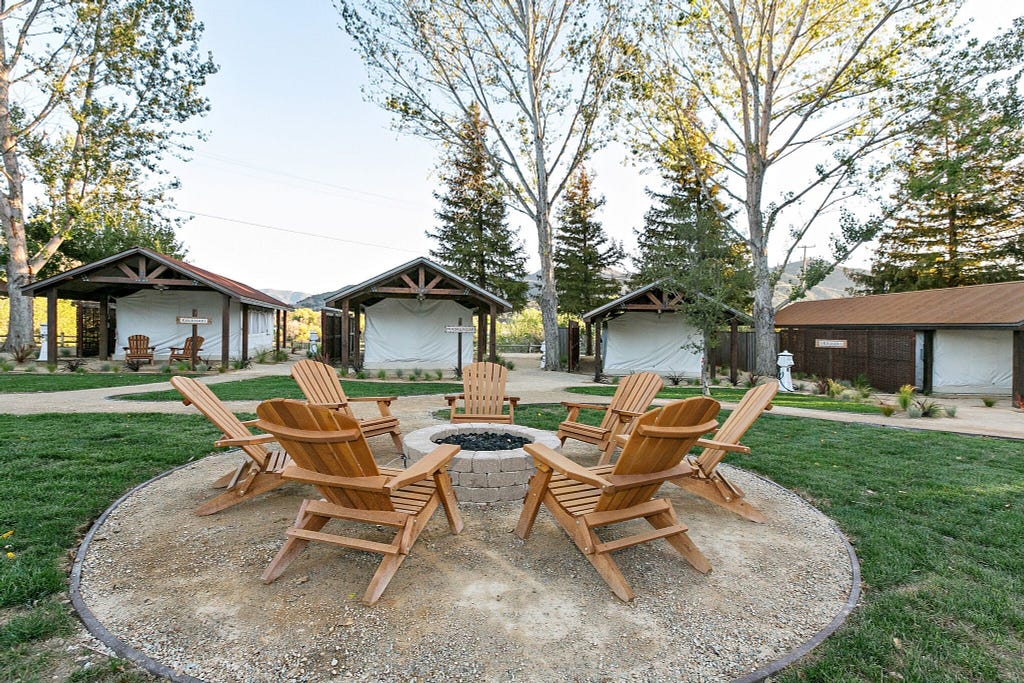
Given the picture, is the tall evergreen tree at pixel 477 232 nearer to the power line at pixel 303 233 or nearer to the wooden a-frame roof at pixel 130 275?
the power line at pixel 303 233

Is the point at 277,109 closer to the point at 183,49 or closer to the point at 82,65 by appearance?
the point at 183,49

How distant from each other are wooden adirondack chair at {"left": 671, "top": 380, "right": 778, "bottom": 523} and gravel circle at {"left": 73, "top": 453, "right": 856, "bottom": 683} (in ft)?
0.67

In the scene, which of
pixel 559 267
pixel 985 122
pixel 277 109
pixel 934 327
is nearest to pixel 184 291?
pixel 277 109

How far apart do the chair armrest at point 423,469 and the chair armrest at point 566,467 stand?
0.50m

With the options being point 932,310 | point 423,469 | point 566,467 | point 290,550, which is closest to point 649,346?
point 932,310

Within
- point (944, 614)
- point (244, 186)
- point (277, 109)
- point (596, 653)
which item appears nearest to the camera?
point (596, 653)

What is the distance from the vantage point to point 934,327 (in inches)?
536

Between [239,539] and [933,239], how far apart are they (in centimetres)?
2999

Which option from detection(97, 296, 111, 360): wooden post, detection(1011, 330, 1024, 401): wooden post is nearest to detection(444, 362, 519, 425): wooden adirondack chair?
detection(1011, 330, 1024, 401): wooden post

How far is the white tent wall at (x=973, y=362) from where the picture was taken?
1350 centimetres

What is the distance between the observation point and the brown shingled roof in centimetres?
1292

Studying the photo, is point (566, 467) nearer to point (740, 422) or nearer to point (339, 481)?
point (339, 481)

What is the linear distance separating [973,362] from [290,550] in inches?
702

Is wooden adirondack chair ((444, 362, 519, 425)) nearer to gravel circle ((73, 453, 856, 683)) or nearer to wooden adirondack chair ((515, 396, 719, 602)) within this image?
gravel circle ((73, 453, 856, 683))
